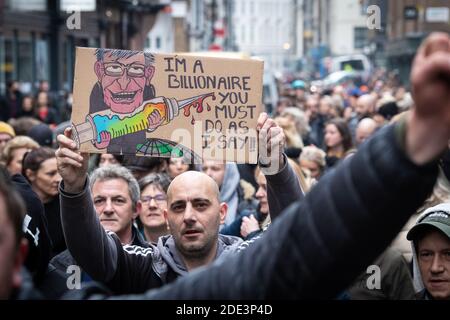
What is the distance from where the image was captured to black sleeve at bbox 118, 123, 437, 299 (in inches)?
72.4

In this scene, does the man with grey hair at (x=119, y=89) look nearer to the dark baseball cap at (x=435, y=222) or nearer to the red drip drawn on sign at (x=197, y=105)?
the red drip drawn on sign at (x=197, y=105)

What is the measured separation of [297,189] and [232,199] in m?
4.00

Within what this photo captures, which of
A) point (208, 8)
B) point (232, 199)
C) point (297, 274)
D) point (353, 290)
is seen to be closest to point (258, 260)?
point (297, 274)

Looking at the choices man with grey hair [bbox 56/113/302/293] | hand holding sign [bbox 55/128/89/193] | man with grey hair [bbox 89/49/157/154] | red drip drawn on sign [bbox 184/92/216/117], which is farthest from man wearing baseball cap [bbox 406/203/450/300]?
hand holding sign [bbox 55/128/89/193]

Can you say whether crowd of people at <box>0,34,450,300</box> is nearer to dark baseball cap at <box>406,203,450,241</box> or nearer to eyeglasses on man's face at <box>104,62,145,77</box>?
dark baseball cap at <box>406,203,450,241</box>

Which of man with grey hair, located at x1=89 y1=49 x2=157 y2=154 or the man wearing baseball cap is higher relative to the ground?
man with grey hair, located at x1=89 y1=49 x2=157 y2=154

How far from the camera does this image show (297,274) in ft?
6.33

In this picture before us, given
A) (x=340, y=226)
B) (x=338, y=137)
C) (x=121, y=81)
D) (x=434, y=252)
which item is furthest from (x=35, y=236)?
(x=338, y=137)

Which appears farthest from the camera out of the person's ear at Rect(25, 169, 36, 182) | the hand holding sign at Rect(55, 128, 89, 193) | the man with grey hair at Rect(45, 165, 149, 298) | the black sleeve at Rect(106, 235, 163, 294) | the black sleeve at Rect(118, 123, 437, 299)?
the person's ear at Rect(25, 169, 36, 182)

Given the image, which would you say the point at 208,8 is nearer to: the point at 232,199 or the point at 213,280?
the point at 232,199

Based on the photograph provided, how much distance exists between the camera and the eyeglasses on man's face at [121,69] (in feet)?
14.9

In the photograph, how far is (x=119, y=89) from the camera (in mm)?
4559

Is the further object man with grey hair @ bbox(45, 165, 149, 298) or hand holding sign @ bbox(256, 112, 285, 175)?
man with grey hair @ bbox(45, 165, 149, 298)

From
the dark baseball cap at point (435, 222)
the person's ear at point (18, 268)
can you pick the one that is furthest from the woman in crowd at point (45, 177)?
the person's ear at point (18, 268)
